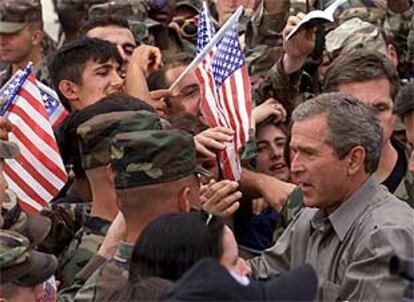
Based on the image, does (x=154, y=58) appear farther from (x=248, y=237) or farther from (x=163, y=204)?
(x=163, y=204)

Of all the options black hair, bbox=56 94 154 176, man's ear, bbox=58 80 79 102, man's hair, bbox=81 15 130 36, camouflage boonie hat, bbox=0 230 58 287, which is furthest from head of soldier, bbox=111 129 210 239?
man's hair, bbox=81 15 130 36

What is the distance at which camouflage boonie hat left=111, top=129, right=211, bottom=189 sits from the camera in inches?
210

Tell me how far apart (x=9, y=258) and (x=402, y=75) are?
3714 millimetres

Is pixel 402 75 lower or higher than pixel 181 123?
lower

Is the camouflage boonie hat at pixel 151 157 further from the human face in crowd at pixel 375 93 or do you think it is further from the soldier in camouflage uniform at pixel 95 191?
the human face in crowd at pixel 375 93

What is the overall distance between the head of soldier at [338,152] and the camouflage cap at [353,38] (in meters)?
1.97

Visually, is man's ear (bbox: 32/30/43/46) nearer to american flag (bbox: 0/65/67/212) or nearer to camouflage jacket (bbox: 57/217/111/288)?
american flag (bbox: 0/65/67/212)

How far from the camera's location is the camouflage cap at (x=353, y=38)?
773cm

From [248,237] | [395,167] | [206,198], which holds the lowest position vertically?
[248,237]

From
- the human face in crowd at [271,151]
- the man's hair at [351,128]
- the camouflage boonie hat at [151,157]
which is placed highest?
the camouflage boonie hat at [151,157]

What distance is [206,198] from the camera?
5.71 m

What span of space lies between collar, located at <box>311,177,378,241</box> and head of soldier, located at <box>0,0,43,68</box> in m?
3.65

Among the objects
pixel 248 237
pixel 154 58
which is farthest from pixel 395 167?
pixel 154 58

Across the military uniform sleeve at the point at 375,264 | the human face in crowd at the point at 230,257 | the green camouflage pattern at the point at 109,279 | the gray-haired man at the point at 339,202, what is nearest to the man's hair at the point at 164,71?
the gray-haired man at the point at 339,202
